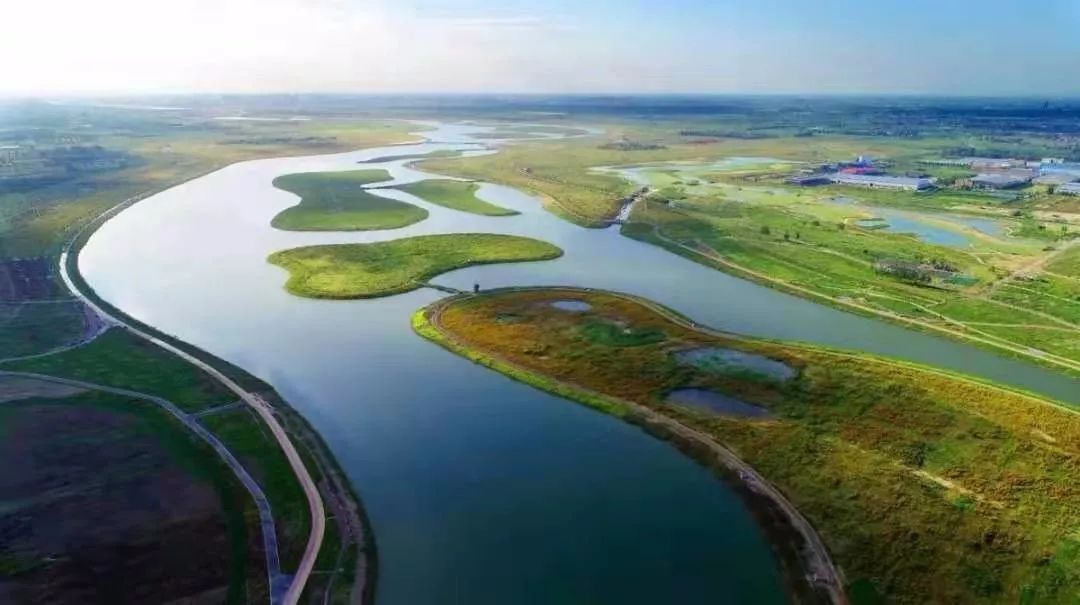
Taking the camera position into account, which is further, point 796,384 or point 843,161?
point 843,161

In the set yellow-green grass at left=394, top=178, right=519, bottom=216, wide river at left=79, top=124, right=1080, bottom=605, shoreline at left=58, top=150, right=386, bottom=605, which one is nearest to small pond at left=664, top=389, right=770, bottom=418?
wide river at left=79, top=124, right=1080, bottom=605

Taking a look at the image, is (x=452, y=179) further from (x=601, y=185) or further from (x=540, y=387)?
(x=540, y=387)

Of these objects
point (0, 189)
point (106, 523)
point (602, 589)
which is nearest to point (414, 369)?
point (106, 523)

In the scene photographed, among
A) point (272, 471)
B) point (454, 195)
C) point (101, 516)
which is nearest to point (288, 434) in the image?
point (272, 471)

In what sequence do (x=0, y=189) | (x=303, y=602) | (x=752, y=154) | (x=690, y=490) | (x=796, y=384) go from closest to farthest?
(x=303, y=602) → (x=690, y=490) → (x=796, y=384) → (x=0, y=189) → (x=752, y=154)

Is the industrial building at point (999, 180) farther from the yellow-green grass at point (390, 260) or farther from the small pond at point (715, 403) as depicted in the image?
the small pond at point (715, 403)

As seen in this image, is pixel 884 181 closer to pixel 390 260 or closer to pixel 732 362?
pixel 390 260

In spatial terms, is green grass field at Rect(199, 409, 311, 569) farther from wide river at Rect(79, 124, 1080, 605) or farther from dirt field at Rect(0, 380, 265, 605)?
wide river at Rect(79, 124, 1080, 605)
